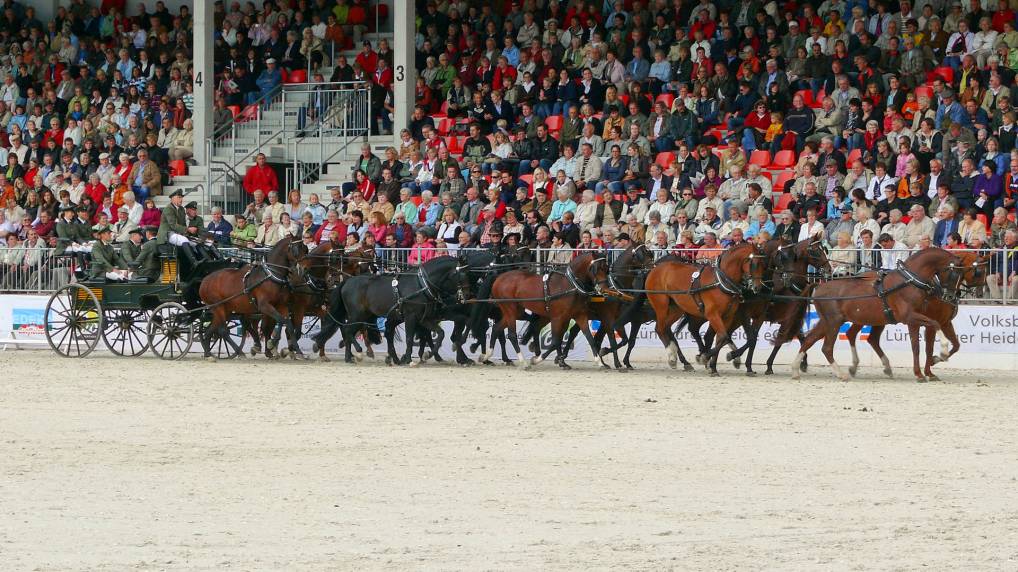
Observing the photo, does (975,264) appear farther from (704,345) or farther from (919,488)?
(919,488)

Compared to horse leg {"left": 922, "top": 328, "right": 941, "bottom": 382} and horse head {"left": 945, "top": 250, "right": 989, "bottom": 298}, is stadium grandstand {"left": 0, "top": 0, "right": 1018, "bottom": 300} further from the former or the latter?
horse leg {"left": 922, "top": 328, "right": 941, "bottom": 382}

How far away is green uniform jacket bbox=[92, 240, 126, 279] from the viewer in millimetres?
21125

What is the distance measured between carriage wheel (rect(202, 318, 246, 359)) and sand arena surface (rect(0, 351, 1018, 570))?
4.64 metres

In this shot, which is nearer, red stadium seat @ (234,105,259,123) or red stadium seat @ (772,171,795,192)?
red stadium seat @ (772,171,795,192)

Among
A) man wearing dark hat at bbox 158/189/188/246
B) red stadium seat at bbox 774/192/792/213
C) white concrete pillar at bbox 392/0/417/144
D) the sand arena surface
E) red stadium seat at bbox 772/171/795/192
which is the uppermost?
white concrete pillar at bbox 392/0/417/144

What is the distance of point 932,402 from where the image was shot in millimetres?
14766

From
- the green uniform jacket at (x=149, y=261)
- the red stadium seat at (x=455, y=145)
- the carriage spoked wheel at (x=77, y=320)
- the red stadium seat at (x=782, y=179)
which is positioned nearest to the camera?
the green uniform jacket at (x=149, y=261)

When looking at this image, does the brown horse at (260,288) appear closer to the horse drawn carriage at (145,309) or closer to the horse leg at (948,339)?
the horse drawn carriage at (145,309)

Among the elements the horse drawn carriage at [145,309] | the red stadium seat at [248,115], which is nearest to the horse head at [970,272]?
the horse drawn carriage at [145,309]

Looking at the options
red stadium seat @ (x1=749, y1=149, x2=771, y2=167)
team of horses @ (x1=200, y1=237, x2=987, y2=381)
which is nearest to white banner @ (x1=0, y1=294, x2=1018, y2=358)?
team of horses @ (x1=200, y1=237, x2=987, y2=381)

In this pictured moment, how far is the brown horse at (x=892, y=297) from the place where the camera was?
56.7ft

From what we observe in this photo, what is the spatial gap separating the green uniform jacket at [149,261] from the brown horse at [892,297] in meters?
8.54

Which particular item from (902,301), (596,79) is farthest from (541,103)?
(902,301)

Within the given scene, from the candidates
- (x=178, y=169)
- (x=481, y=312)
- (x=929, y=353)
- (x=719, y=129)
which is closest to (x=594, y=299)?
(x=481, y=312)
